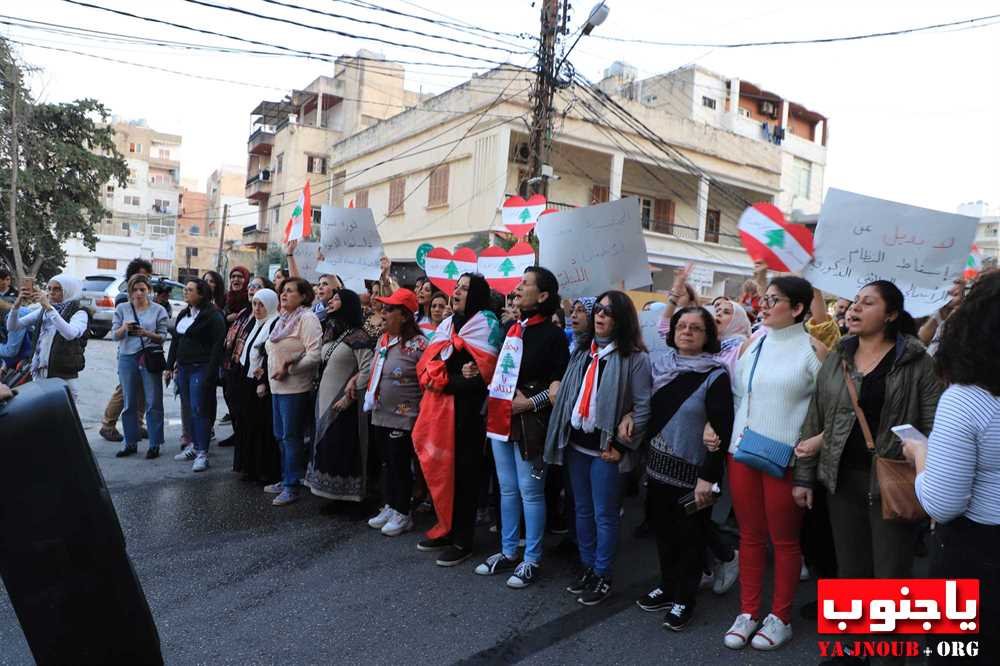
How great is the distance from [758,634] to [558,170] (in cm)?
2113

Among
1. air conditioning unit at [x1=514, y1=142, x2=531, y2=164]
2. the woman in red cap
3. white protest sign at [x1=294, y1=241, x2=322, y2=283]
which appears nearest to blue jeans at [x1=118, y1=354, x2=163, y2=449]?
white protest sign at [x1=294, y1=241, x2=322, y2=283]

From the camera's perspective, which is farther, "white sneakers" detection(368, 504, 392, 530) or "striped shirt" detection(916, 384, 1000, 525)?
"white sneakers" detection(368, 504, 392, 530)

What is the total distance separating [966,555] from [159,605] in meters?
3.83

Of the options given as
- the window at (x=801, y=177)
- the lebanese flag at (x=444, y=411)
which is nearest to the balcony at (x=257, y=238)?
the window at (x=801, y=177)

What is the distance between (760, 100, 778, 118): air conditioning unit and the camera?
115 feet

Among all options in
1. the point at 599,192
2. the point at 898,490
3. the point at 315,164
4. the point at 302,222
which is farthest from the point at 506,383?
the point at 315,164

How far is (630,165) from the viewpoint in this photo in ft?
81.7

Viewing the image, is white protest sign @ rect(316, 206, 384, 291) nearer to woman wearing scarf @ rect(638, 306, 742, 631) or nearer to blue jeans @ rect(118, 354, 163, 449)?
blue jeans @ rect(118, 354, 163, 449)

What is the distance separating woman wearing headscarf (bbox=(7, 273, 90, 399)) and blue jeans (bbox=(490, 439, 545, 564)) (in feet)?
15.6

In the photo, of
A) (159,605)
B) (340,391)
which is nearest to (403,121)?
(340,391)

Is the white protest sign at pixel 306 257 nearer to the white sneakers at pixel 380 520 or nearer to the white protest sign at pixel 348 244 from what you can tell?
the white protest sign at pixel 348 244

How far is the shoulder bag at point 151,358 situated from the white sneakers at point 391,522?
3.19 m

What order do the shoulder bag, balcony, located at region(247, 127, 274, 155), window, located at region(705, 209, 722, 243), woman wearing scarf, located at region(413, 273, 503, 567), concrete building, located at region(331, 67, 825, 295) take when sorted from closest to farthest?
woman wearing scarf, located at region(413, 273, 503, 567) → the shoulder bag → concrete building, located at region(331, 67, 825, 295) → window, located at region(705, 209, 722, 243) → balcony, located at region(247, 127, 274, 155)

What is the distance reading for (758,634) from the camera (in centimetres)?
355
